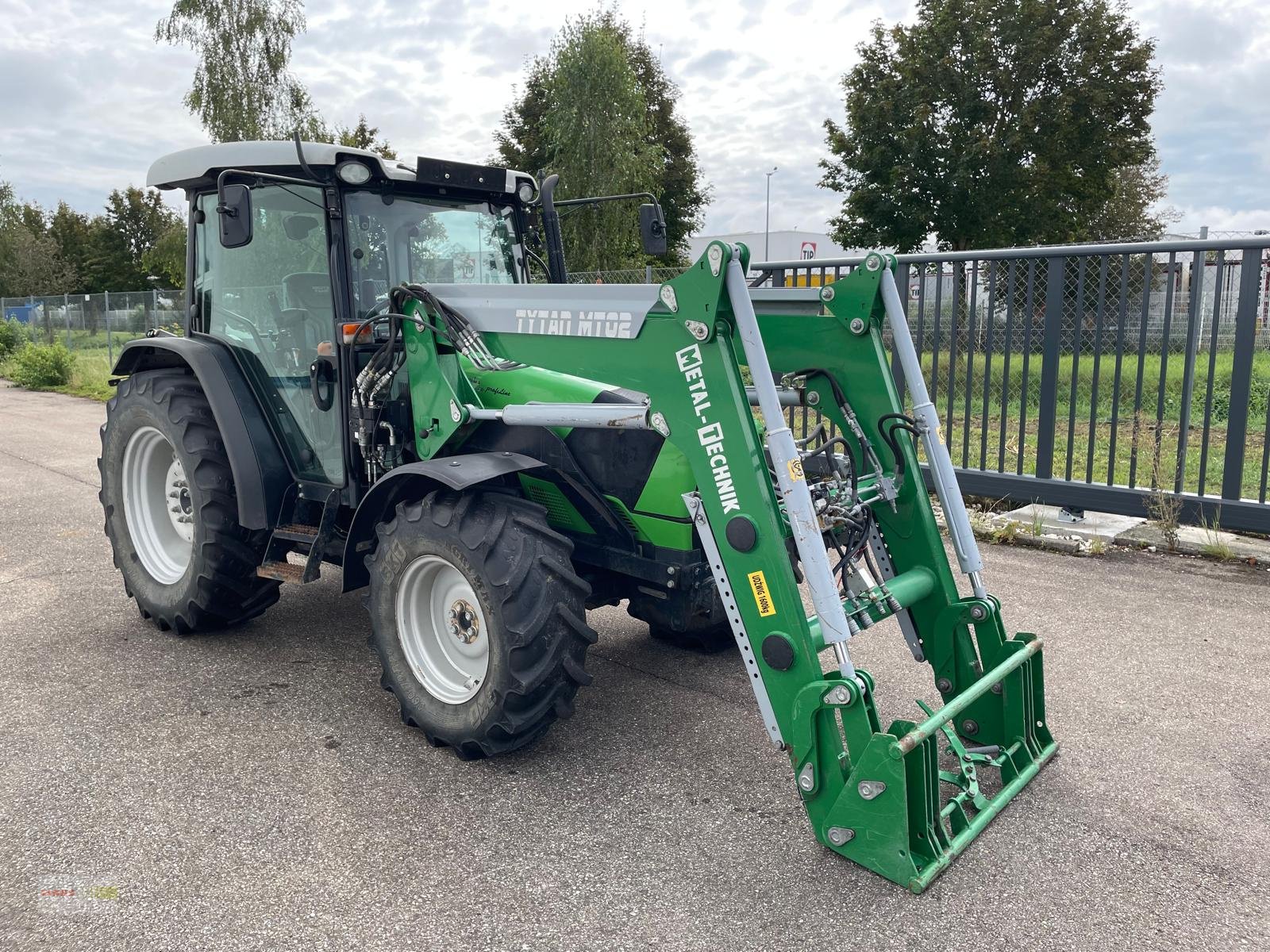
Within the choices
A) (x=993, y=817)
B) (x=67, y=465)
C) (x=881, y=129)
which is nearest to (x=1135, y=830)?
(x=993, y=817)

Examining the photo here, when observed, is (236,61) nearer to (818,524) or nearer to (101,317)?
(101,317)

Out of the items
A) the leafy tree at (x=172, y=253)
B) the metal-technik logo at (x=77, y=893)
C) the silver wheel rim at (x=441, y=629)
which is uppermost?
the leafy tree at (x=172, y=253)

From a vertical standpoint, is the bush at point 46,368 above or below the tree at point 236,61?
below

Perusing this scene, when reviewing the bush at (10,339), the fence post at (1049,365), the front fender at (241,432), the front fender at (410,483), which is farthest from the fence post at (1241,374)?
the bush at (10,339)

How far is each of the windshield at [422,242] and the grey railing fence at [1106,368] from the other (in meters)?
2.89

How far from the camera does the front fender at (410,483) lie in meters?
3.40

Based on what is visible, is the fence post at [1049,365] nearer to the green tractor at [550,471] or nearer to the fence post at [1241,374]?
the fence post at [1241,374]

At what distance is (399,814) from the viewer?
318cm

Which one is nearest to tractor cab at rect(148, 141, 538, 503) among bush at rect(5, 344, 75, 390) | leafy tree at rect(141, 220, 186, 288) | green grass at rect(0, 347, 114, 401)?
green grass at rect(0, 347, 114, 401)

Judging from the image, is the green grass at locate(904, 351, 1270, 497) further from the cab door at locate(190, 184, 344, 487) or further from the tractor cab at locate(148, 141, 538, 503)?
the cab door at locate(190, 184, 344, 487)

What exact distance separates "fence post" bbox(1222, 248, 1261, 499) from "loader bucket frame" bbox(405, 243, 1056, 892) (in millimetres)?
3518

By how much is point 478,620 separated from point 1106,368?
16.3ft

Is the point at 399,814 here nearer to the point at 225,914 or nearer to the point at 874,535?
the point at 225,914

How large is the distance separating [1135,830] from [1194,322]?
13.9 feet
